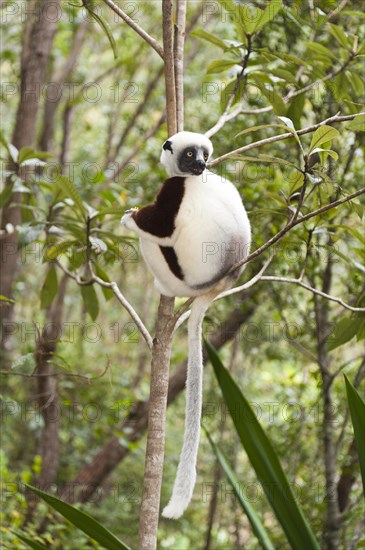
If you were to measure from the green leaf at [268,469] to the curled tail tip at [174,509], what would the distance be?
0.58 metres

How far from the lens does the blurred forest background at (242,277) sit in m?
2.68

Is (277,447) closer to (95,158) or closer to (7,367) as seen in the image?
(7,367)

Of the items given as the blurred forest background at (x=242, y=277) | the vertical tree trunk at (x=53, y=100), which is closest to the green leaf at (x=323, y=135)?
the blurred forest background at (x=242, y=277)

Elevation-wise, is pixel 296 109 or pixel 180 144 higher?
pixel 296 109

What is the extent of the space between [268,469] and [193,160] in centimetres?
108

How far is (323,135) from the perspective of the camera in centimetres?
182

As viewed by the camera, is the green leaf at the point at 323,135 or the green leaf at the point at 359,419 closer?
the green leaf at the point at 323,135

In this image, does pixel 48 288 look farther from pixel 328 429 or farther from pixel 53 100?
pixel 53 100

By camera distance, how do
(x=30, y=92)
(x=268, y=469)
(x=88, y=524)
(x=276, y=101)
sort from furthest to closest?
(x=30, y=92), (x=276, y=101), (x=268, y=469), (x=88, y=524)

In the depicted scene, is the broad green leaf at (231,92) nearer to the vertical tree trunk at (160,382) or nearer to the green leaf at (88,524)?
the vertical tree trunk at (160,382)

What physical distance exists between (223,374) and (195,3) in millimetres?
4977

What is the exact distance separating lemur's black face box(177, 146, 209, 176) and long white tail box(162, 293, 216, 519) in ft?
1.32

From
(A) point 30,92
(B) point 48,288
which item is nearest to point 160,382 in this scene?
(B) point 48,288

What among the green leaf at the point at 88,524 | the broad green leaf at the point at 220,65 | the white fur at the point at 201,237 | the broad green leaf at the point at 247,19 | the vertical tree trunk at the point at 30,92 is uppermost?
the vertical tree trunk at the point at 30,92
